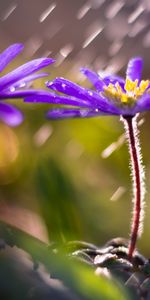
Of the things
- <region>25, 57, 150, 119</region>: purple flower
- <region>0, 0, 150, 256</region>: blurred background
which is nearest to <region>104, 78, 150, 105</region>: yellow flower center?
<region>25, 57, 150, 119</region>: purple flower

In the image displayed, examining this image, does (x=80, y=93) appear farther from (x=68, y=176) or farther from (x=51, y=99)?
(x=68, y=176)

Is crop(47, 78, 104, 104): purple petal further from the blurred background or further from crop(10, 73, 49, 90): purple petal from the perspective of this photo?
the blurred background

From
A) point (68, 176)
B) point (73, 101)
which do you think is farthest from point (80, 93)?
point (68, 176)

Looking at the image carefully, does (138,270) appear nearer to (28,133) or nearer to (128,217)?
(128,217)

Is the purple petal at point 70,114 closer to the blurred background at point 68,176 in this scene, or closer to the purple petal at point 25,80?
the purple petal at point 25,80

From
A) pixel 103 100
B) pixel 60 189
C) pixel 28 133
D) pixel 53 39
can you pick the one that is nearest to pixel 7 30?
pixel 53 39

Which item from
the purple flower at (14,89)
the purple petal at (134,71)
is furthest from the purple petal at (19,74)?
the purple petal at (134,71)
